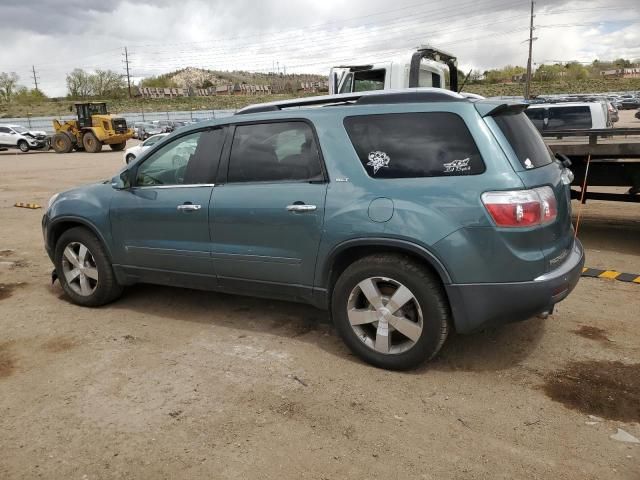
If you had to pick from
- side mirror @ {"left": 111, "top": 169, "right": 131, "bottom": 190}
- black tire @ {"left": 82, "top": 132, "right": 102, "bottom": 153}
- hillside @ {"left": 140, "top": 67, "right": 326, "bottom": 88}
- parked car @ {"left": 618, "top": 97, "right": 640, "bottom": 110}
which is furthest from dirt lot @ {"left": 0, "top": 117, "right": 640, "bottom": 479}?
hillside @ {"left": 140, "top": 67, "right": 326, "bottom": 88}

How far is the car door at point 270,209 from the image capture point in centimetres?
375

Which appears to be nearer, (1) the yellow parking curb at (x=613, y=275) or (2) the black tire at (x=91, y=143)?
(1) the yellow parking curb at (x=613, y=275)

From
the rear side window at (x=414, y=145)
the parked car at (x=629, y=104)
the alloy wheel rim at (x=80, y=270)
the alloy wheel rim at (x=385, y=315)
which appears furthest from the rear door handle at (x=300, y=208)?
the parked car at (x=629, y=104)

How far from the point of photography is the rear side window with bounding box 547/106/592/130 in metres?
13.4

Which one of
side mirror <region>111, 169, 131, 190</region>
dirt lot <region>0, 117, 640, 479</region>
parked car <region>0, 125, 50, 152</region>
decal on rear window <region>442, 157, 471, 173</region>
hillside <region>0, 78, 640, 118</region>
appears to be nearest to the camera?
dirt lot <region>0, 117, 640, 479</region>

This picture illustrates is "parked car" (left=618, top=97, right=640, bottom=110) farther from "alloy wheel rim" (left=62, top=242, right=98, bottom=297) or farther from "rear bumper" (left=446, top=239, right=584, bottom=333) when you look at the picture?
"alloy wheel rim" (left=62, top=242, right=98, bottom=297)

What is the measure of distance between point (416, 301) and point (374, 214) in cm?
61

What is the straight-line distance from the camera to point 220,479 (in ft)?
8.50

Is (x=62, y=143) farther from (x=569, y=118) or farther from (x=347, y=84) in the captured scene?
(x=569, y=118)

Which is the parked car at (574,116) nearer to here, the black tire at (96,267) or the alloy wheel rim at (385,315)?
the alloy wheel rim at (385,315)

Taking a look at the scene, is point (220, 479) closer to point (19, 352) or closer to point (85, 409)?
point (85, 409)

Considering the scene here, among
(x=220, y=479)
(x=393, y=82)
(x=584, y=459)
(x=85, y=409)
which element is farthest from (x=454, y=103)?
(x=393, y=82)

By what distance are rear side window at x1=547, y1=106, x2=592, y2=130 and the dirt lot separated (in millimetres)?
9524

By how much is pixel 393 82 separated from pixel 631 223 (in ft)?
14.0
